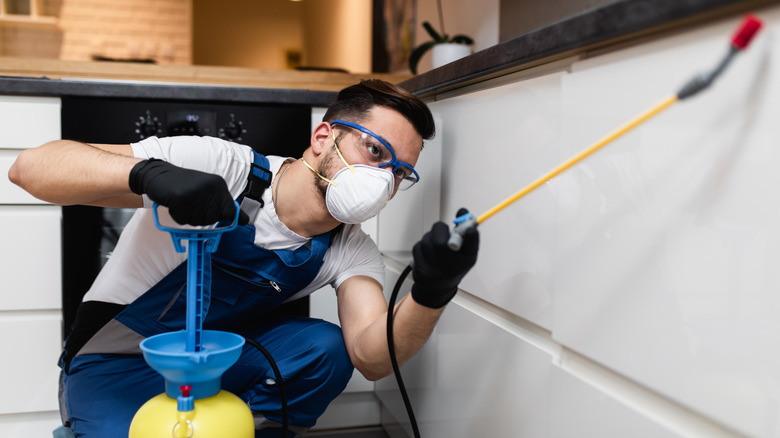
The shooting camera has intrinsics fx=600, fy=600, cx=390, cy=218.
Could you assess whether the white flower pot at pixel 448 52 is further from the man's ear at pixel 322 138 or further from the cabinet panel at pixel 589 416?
the cabinet panel at pixel 589 416

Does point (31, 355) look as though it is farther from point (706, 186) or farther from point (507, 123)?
point (706, 186)

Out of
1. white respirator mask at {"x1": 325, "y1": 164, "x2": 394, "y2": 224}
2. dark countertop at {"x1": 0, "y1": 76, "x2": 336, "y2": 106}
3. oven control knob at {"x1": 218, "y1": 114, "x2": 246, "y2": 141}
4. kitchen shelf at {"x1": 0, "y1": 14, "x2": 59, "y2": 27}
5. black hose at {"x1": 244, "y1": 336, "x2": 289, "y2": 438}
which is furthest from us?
kitchen shelf at {"x1": 0, "y1": 14, "x2": 59, "y2": 27}

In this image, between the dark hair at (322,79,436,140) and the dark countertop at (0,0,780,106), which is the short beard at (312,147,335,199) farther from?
the dark countertop at (0,0,780,106)

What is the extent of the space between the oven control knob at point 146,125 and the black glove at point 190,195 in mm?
681

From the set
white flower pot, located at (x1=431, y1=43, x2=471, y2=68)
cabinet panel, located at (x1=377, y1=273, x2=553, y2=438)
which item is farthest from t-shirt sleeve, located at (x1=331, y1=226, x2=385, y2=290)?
white flower pot, located at (x1=431, y1=43, x2=471, y2=68)

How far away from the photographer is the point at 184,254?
3.85 ft

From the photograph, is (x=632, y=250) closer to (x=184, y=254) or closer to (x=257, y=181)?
(x=257, y=181)

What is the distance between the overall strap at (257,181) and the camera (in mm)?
1157

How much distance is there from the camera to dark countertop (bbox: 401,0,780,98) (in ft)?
1.69

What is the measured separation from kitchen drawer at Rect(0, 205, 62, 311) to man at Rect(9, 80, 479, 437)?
0.92ft

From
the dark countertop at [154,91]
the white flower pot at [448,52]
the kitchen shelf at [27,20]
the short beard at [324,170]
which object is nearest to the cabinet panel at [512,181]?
the short beard at [324,170]

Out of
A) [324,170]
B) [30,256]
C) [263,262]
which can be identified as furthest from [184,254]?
[30,256]

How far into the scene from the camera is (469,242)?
0.72 meters

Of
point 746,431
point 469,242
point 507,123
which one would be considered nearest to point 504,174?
point 507,123
